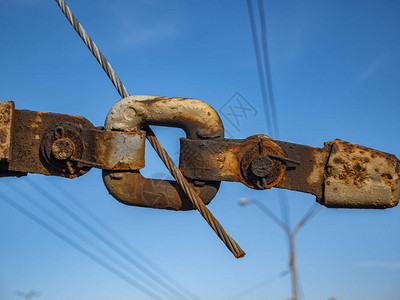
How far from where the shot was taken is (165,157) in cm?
341

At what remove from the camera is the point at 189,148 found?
3387 millimetres

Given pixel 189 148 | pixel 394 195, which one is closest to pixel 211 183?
pixel 189 148

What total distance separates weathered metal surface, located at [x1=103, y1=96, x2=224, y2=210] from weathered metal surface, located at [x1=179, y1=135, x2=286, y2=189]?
0.07 meters

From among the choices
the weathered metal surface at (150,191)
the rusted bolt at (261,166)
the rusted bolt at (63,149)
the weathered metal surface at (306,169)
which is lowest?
the weathered metal surface at (150,191)

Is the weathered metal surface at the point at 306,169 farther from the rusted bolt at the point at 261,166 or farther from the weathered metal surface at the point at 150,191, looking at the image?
the weathered metal surface at the point at 150,191

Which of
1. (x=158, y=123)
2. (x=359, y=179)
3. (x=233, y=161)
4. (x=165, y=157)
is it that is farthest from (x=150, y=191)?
(x=359, y=179)

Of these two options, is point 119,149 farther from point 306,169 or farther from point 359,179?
point 359,179

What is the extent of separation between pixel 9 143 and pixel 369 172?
2.67 m

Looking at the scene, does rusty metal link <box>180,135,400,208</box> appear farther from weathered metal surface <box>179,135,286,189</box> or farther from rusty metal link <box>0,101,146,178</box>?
rusty metal link <box>0,101,146,178</box>

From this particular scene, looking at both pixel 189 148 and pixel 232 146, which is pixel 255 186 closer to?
pixel 232 146

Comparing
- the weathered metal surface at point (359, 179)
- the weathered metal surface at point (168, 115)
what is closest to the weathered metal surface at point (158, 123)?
the weathered metal surface at point (168, 115)

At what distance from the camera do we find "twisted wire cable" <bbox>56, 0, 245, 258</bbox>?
3293 millimetres

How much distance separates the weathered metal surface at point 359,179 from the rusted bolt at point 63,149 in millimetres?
1896

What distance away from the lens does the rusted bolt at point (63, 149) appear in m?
3.40
